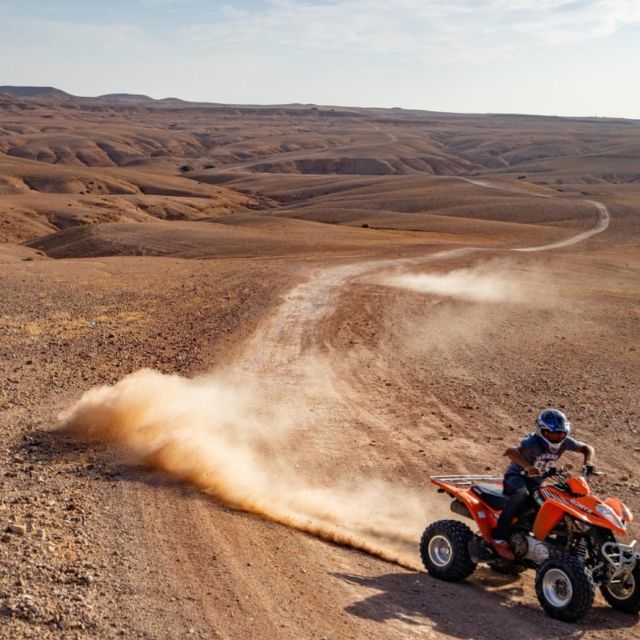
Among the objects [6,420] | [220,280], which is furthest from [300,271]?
[6,420]

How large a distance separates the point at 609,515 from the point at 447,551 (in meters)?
1.86

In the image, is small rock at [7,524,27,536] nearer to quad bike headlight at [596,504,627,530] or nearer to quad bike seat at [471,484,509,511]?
quad bike seat at [471,484,509,511]

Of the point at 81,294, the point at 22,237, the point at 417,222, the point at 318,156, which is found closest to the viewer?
the point at 81,294

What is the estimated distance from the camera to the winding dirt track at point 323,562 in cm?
715

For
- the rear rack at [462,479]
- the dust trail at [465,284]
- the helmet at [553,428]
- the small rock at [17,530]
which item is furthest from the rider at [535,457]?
the dust trail at [465,284]

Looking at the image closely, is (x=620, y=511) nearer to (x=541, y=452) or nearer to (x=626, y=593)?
(x=626, y=593)

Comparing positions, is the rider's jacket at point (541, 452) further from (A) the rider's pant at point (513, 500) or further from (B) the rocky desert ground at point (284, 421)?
(B) the rocky desert ground at point (284, 421)

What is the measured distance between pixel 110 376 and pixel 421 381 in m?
6.72

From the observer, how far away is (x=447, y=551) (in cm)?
866

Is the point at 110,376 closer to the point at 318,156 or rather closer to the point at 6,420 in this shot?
the point at 6,420

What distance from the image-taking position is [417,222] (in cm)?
→ 6159

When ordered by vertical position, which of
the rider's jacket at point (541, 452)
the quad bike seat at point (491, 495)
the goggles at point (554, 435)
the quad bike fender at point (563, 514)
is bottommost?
the quad bike seat at point (491, 495)

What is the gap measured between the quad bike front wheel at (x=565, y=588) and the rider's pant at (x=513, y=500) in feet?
2.18

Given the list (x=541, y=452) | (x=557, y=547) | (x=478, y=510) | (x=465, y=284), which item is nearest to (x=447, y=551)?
(x=478, y=510)
